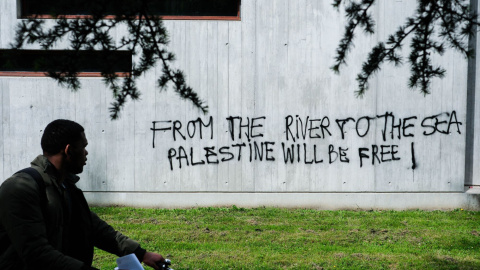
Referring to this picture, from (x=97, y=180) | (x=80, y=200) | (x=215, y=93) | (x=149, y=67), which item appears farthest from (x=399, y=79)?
(x=80, y=200)

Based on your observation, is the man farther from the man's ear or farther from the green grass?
the green grass

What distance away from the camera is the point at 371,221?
901 centimetres

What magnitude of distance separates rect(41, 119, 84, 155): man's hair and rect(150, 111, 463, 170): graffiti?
278 inches

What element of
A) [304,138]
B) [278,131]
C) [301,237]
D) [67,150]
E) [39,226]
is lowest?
[301,237]

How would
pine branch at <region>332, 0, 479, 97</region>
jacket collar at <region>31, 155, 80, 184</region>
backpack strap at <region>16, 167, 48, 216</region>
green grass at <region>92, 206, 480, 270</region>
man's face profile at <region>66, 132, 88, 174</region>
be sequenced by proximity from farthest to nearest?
1. green grass at <region>92, 206, 480, 270</region>
2. pine branch at <region>332, 0, 479, 97</region>
3. man's face profile at <region>66, 132, 88, 174</region>
4. jacket collar at <region>31, 155, 80, 184</region>
5. backpack strap at <region>16, 167, 48, 216</region>

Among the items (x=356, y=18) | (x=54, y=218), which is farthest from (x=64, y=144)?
(x=356, y=18)

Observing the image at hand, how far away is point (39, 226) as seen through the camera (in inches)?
106

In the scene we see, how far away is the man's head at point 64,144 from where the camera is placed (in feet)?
9.81

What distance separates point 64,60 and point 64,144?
3.61ft

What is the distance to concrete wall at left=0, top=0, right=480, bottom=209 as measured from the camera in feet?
32.9

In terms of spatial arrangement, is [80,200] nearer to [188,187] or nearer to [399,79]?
[188,187]

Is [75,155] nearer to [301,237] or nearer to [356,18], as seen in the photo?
[356,18]

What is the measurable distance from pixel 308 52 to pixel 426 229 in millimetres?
3969

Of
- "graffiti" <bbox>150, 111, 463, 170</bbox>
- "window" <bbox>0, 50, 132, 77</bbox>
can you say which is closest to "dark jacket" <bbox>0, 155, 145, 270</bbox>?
"window" <bbox>0, 50, 132, 77</bbox>
